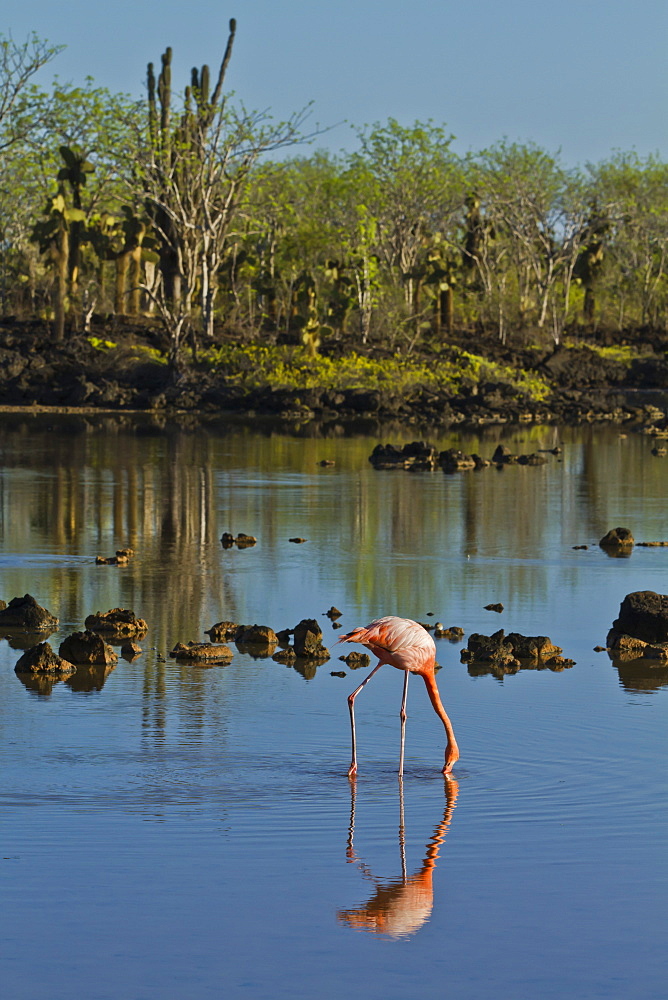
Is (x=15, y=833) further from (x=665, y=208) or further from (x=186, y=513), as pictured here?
(x=665, y=208)

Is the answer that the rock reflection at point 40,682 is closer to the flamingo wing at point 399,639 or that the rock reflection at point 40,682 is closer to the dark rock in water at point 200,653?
the dark rock in water at point 200,653

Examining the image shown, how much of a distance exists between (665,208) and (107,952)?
3180 inches

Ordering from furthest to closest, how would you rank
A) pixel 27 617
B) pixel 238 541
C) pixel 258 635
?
pixel 238 541 < pixel 27 617 < pixel 258 635

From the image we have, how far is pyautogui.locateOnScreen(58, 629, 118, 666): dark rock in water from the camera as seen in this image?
12.1m

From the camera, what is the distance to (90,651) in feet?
39.6

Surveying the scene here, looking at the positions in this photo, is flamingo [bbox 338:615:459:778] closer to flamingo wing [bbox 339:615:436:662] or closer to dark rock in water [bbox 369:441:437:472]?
flamingo wing [bbox 339:615:436:662]

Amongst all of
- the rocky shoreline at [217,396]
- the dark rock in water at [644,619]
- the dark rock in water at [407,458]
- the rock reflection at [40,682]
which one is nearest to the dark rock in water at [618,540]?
the dark rock in water at [644,619]

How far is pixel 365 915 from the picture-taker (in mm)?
6688

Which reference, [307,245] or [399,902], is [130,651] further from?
[307,245]

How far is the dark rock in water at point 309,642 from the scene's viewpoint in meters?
12.6

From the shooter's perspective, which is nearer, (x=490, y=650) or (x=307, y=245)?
(x=490, y=650)

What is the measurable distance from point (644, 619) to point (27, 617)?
5516 mm

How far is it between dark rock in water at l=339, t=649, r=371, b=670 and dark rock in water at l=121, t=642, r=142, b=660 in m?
1.73

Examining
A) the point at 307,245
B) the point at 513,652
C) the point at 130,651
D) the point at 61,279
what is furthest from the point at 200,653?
the point at 307,245
